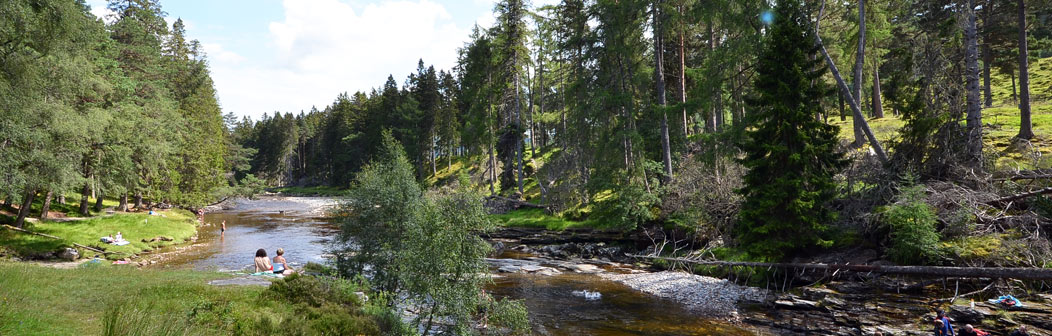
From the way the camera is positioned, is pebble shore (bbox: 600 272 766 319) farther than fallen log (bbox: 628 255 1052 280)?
Yes

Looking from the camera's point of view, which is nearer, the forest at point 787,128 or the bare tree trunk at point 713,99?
the forest at point 787,128

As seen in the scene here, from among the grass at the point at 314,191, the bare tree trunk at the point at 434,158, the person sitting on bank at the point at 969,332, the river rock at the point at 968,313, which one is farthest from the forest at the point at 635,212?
the grass at the point at 314,191

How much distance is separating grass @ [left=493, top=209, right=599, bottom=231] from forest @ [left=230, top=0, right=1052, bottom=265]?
103 cm

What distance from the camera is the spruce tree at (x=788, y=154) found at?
1819 cm

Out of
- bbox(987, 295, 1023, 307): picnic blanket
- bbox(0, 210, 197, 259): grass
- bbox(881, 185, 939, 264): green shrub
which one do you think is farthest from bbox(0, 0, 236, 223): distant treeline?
bbox(987, 295, 1023, 307): picnic blanket

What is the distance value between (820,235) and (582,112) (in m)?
17.4

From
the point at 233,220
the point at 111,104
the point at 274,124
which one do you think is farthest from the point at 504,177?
the point at 274,124

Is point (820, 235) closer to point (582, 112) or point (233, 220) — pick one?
point (582, 112)

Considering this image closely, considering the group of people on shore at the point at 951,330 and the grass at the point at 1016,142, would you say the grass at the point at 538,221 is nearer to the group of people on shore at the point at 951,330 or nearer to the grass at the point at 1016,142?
the grass at the point at 1016,142

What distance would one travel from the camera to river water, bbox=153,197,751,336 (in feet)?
51.8

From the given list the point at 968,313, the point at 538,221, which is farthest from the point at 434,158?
the point at 968,313

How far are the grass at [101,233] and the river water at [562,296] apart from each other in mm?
2045

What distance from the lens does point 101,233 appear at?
27594mm

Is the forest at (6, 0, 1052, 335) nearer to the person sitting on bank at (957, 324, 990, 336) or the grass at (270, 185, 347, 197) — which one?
the person sitting on bank at (957, 324, 990, 336)
